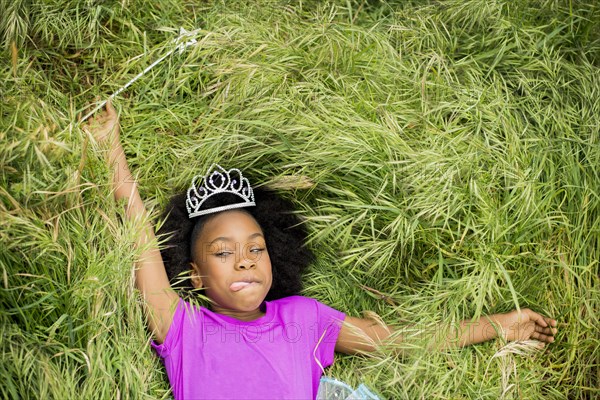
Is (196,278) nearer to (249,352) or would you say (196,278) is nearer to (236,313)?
(236,313)

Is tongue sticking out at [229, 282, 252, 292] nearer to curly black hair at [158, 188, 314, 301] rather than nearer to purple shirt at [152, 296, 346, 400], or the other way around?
purple shirt at [152, 296, 346, 400]

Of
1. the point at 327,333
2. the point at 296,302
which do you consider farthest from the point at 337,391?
the point at 296,302

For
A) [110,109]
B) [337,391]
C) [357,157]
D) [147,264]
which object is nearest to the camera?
[147,264]

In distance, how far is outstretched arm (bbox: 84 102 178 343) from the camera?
2.92 m

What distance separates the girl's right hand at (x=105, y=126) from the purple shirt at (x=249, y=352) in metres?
0.77

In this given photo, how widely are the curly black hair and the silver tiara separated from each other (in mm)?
33

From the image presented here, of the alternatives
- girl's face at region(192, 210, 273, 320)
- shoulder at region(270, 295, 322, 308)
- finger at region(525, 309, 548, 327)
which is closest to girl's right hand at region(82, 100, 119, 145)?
girl's face at region(192, 210, 273, 320)

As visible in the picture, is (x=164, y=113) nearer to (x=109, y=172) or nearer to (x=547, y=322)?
(x=109, y=172)

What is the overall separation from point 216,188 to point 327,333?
78 centimetres

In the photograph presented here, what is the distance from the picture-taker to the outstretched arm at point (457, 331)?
303 cm

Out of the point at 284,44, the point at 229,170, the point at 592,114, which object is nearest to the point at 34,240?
the point at 229,170

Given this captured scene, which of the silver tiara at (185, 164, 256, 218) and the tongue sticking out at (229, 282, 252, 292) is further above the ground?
the silver tiara at (185, 164, 256, 218)

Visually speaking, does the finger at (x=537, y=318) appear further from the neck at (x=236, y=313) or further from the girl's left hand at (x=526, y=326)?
the neck at (x=236, y=313)

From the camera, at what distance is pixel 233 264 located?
298 centimetres
